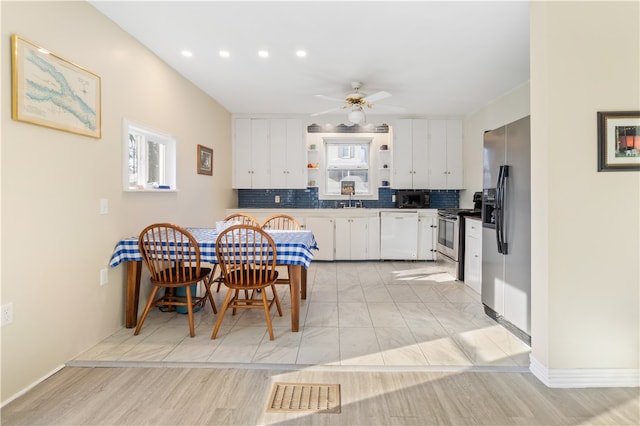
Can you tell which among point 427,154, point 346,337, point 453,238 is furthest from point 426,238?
point 346,337

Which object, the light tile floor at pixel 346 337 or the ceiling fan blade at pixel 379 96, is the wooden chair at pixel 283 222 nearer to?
the light tile floor at pixel 346 337

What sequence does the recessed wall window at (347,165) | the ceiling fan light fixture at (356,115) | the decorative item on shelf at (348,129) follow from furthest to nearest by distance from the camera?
the recessed wall window at (347,165), the decorative item on shelf at (348,129), the ceiling fan light fixture at (356,115)

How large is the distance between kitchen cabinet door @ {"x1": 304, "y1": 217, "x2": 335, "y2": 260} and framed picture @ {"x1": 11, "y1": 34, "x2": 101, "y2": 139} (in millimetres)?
3661

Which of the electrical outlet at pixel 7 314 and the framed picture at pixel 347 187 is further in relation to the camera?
the framed picture at pixel 347 187

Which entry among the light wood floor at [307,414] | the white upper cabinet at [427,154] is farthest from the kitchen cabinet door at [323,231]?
the light wood floor at [307,414]

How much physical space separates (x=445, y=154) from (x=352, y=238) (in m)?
2.23

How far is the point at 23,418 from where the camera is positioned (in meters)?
1.77

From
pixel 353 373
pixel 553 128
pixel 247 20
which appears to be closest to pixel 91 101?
pixel 247 20

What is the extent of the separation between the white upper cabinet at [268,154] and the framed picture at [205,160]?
109 cm

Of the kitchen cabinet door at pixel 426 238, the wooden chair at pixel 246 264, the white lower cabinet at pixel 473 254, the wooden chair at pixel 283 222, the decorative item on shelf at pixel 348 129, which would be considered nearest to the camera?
the wooden chair at pixel 246 264

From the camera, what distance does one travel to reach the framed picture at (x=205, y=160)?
15.2 feet

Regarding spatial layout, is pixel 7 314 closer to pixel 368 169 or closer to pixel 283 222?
pixel 283 222

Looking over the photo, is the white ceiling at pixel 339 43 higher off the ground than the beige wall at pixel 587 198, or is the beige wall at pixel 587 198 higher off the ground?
the white ceiling at pixel 339 43

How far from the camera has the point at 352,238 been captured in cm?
589
